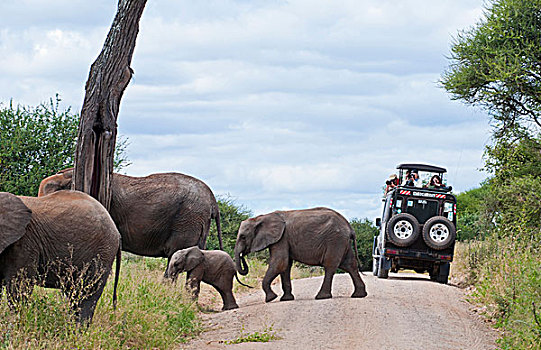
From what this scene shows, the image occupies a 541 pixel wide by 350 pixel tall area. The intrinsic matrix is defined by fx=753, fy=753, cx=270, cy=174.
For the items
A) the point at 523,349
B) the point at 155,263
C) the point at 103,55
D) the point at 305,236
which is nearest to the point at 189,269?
the point at 305,236

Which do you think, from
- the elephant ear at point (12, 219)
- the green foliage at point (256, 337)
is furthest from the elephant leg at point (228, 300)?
the elephant ear at point (12, 219)

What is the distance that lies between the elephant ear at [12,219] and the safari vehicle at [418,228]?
13.1m

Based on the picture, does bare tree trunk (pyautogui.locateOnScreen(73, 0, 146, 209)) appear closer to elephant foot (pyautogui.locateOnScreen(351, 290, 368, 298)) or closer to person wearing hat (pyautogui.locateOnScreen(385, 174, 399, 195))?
elephant foot (pyautogui.locateOnScreen(351, 290, 368, 298))

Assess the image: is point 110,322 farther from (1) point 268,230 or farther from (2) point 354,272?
(2) point 354,272

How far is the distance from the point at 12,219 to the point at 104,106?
4.61m

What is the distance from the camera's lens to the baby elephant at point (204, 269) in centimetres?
1398

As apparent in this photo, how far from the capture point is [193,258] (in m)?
14.0

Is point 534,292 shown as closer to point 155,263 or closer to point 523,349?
point 523,349

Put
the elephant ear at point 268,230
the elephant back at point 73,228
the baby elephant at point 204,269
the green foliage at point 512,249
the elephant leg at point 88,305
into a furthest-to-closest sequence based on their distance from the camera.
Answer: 1. the elephant ear at point 268,230
2. the baby elephant at point 204,269
3. the green foliage at point 512,249
4. the elephant leg at point 88,305
5. the elephant back at point 73,228

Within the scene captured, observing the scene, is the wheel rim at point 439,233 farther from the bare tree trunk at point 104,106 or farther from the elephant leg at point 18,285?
the elephant leg at point 18,285

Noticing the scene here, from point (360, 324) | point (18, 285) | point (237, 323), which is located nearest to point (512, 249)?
point (360, 324)

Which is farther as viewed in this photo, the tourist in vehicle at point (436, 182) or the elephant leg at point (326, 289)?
Answer: the tourist in vehicle at point (436, 182)

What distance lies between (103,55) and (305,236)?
17.9 ft

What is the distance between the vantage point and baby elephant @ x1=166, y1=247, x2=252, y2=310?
1398 centimetres
